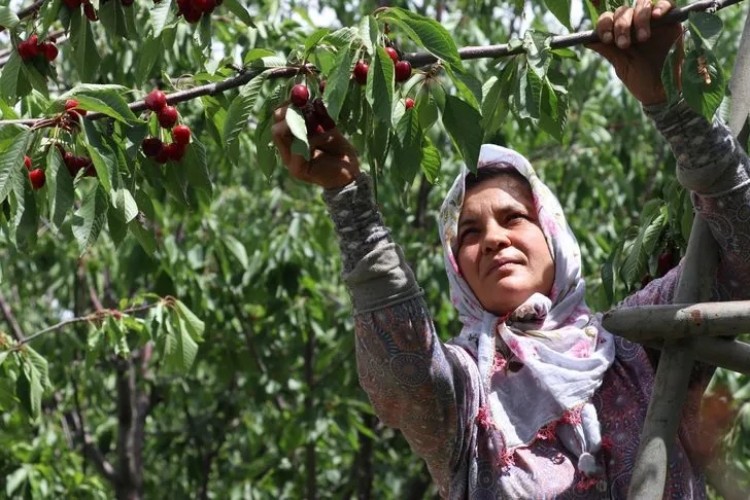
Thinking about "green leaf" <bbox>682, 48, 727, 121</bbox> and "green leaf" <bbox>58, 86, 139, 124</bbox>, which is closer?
"green leaf" <bbox>682, 48, 727, 121</bbox>

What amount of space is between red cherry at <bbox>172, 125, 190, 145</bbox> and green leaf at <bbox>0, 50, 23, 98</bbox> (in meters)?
0.47

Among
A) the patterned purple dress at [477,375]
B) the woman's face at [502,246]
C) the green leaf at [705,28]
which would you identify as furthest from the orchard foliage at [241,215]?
the green leaf at [705,28]

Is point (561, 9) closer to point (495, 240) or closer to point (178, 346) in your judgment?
point (495, 240)

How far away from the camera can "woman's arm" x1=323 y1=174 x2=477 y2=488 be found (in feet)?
7.87

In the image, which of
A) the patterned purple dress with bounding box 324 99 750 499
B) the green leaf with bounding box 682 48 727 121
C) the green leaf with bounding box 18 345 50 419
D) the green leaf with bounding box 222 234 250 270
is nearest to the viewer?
the green leaf with bounding box 682 48 727 121

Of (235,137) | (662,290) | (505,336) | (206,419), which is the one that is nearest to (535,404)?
(505,336)

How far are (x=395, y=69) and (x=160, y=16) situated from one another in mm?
570

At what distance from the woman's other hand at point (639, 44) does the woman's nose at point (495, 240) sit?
47cm

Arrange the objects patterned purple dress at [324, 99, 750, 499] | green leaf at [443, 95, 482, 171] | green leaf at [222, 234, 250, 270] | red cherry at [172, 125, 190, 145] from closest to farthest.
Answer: patterned purple dress at [324, 99, 750, 499] < green leaf at [443, 95, 482, 171] < red cherry at [172, 125, 190, 145] < green leaf at [222, 234, 250, 270]

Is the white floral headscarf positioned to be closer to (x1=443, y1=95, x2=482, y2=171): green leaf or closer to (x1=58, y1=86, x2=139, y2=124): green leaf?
(x1=443, y1=95, x2=482, y2=171): green leaf

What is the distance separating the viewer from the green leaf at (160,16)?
9.31 ft

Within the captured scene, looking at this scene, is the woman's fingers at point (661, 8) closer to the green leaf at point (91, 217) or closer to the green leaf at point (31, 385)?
the green leaf at point (91, 217)

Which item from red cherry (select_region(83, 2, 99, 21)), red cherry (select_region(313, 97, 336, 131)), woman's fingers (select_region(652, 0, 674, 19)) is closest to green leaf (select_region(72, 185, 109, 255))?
red cherry (select_region(313, 97, 336, 131))

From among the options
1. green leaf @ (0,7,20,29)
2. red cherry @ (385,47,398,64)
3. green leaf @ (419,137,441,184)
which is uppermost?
green leaf @ (0,7,20,29)
